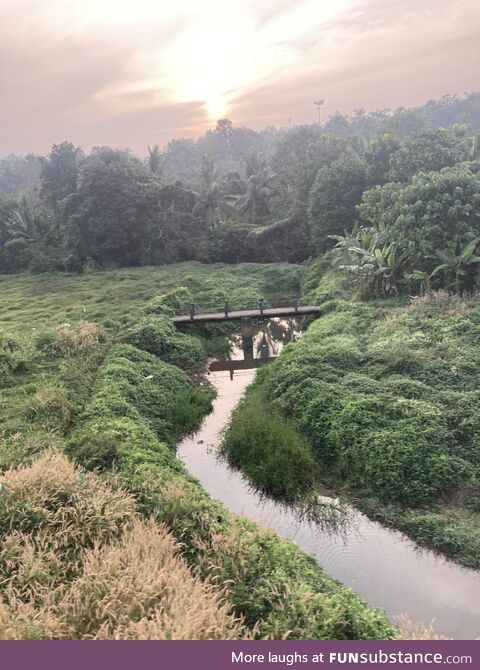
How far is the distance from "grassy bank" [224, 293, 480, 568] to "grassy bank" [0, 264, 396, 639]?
7.14ft

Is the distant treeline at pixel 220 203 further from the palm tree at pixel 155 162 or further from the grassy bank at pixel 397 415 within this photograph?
the grassy bank at pixel 397 415

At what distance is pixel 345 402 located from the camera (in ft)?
36.5

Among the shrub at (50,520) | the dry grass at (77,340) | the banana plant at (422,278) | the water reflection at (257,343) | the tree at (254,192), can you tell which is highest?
the tree at (254,192)

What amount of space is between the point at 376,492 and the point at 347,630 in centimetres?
385

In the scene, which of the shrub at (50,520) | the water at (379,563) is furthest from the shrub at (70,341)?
the shrub at (50,520)

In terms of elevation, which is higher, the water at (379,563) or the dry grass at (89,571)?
the dry grass at (89,571)

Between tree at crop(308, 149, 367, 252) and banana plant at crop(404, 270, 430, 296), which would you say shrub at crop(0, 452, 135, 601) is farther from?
tree at crop(308, 149, 367, 252)

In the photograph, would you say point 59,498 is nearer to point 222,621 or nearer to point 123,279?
point 222,621

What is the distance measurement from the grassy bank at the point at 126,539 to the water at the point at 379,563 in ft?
2.39

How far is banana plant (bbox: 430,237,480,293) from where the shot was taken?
16.4 m

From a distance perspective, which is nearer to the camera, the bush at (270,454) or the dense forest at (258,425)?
the dense forest at (258,425)


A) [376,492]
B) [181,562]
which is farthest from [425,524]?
[181,562]

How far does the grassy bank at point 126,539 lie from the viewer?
4.97 metres

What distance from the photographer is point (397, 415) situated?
1042 centimetres
